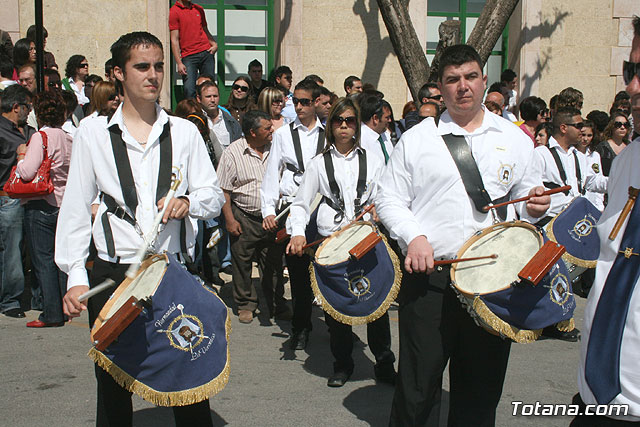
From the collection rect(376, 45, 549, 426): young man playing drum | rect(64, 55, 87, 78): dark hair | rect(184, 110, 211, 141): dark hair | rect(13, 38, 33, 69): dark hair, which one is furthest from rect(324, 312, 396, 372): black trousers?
rect(13, 38, 33, 69): dark hair

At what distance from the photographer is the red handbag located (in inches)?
265

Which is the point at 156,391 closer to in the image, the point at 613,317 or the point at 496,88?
the point at 613,317

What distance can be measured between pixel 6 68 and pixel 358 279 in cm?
751

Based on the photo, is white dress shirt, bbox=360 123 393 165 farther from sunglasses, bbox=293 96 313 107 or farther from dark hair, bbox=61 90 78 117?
dark hair, bbox=61 90 78 117

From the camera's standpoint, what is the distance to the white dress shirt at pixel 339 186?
5465mm

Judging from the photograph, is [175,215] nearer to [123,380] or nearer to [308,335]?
[123,380]

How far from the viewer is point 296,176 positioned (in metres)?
6.38

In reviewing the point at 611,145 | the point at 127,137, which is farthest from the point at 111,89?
the point at 611,145

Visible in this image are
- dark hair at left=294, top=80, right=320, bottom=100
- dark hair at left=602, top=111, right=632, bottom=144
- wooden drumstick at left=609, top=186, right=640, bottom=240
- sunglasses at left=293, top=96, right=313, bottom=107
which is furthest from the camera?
dark hair at left=602, top=111, right=632, bottom=144

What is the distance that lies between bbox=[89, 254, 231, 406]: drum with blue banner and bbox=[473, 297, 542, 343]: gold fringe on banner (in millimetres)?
1204

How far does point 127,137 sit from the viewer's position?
3.41m

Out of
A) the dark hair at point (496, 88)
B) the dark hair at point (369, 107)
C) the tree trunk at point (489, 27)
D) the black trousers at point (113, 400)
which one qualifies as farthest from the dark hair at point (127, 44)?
the dark hair at point (496, 88)

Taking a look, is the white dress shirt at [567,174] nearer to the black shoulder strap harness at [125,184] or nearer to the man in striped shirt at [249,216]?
the man in striped shirt at [249,216]

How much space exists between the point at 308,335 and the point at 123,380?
357 cm
